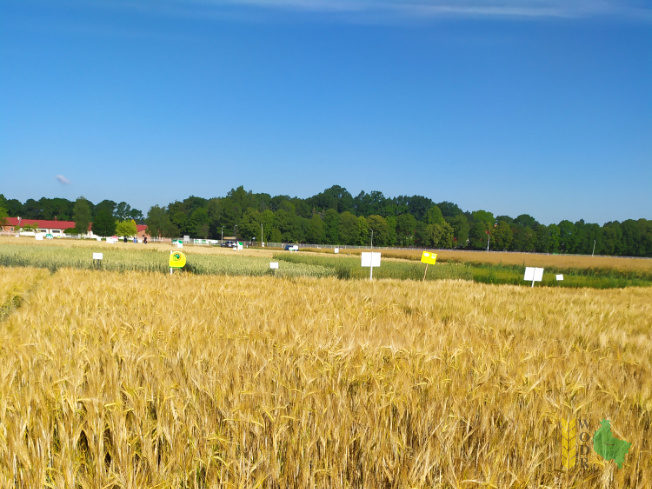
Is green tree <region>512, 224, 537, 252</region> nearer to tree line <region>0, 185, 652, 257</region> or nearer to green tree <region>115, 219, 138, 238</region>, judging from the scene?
tree line <region>0, 185, 652, 257</region>

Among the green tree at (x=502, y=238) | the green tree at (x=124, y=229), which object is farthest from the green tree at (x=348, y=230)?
the green tree at (x=124, y=229)

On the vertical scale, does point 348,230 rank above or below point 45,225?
above

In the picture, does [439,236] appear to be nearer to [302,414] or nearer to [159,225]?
[159,225]

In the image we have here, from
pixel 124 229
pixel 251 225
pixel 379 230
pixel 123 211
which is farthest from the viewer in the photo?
pixel 123 211

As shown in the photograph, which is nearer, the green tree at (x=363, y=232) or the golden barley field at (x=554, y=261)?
the golden barley field at (x=554, y=261)

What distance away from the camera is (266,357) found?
2854 millimetres

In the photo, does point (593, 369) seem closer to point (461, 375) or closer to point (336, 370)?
point (461, 375)

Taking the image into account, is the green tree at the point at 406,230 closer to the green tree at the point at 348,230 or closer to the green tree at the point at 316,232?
the green tree at the point at 348,230

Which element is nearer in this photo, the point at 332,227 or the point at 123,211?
the point at 332,227

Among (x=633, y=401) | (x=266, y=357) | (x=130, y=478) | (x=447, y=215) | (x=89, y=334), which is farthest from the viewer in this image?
(x=447, y=215)

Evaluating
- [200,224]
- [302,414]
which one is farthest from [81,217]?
[302,414]

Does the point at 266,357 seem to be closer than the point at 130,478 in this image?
No

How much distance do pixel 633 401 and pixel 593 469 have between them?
110cm

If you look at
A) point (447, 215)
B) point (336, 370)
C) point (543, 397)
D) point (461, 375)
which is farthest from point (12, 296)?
point (447, 215)
